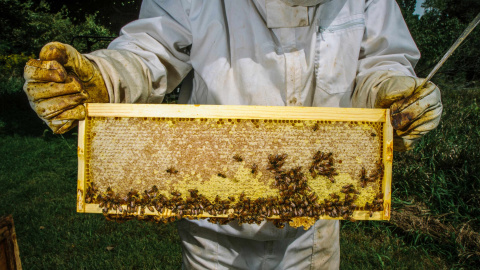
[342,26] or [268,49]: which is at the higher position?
[342,26]

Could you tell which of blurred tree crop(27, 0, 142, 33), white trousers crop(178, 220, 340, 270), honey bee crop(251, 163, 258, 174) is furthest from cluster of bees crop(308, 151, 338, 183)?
blurred tree crop(27, 0, 142, 33)

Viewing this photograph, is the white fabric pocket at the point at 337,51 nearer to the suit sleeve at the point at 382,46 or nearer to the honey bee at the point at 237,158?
the suit sleeve at the point at 382,46

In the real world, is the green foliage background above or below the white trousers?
below

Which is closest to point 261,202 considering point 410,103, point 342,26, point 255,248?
point 255,248

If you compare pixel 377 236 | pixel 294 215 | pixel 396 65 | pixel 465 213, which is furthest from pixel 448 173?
pixel 294 215

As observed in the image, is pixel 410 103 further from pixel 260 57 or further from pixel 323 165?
pixel 260 57

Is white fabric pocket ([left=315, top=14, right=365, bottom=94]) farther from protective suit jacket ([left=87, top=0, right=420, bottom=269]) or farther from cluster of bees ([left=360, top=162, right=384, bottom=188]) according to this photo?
cluster of bees ([left=360, top=162, right=384, bottom=188])
